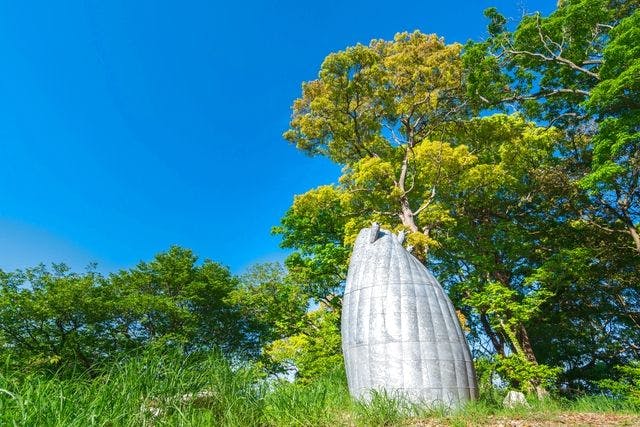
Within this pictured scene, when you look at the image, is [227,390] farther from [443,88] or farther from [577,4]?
[443,88]

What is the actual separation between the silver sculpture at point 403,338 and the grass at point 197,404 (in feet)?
1.18

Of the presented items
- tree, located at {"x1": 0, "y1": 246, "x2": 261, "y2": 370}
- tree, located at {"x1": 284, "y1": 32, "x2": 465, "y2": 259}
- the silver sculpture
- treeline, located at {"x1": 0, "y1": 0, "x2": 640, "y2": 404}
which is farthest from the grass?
tree, located at {"x1": 0, "y1": 246, "x2": 261, "y2": 370}

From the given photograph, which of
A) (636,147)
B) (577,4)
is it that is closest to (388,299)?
(577,4)

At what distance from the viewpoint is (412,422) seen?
5047 mm

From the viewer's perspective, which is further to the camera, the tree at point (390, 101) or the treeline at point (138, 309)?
Answer: the treeline at point (138, 309)

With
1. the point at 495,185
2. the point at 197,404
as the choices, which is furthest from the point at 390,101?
the point at 197,404

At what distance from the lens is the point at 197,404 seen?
466 centimetres

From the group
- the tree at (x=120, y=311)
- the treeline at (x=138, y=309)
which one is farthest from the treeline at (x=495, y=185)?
the tree at (x=120, y=311)

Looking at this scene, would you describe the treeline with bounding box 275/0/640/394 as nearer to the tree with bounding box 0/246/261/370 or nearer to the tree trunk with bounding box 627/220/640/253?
the tree trunk with bounding box 627/220/640/253

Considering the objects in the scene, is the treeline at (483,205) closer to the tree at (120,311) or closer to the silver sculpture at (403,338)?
the tree at (120,311)

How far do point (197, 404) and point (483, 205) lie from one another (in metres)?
15.6

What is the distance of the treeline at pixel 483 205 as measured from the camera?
1368cm

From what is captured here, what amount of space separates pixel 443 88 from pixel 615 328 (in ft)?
39.0

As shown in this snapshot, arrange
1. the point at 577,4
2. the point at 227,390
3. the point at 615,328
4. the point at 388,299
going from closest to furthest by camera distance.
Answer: the point at 227,390, the point at 388,299, the point at 577,4, the point at 615,328
